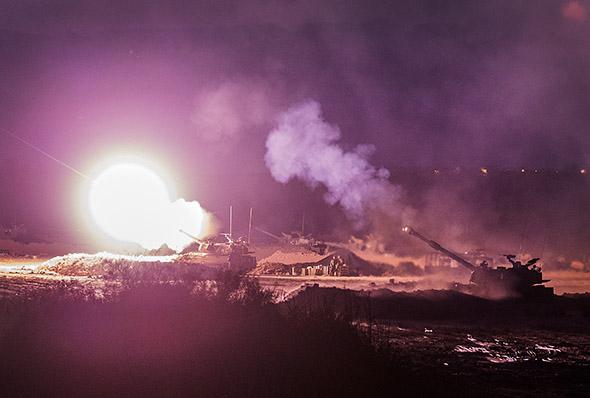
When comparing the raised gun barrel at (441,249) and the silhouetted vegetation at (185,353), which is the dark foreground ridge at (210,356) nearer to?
the silhouetted vegetation at (185,353)

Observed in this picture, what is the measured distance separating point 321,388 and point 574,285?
34.3m

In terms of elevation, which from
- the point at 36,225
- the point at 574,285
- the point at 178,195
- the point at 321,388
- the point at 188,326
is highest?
the point at 178,195

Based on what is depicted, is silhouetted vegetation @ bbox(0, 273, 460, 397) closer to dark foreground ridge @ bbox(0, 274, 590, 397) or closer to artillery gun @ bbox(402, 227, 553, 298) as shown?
dark foreground ridge @ bbox(0, 274, 590, 397)

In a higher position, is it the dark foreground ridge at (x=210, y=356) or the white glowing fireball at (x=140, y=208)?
the white glowing fireball at (x=140, y=208)

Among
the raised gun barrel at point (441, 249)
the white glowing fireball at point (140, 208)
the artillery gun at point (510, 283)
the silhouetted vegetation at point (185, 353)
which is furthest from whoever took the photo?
the white glowing fireball at point (140, 208)

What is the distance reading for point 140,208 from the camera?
4209 cm

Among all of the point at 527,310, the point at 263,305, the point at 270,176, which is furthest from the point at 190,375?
the point at 270,176

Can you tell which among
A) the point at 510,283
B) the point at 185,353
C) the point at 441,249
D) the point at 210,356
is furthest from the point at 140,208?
the point at 210,356

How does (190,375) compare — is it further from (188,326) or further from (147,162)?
(147,162)

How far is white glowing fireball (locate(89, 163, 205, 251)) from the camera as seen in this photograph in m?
41.8

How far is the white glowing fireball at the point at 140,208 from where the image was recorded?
1647 inches

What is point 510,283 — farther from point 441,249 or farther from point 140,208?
point 140,208

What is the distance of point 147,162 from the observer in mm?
78812

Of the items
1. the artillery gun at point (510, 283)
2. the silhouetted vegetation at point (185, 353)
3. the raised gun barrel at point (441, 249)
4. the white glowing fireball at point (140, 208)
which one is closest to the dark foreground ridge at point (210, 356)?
the silhouetted vegetation at point (185, 353)
